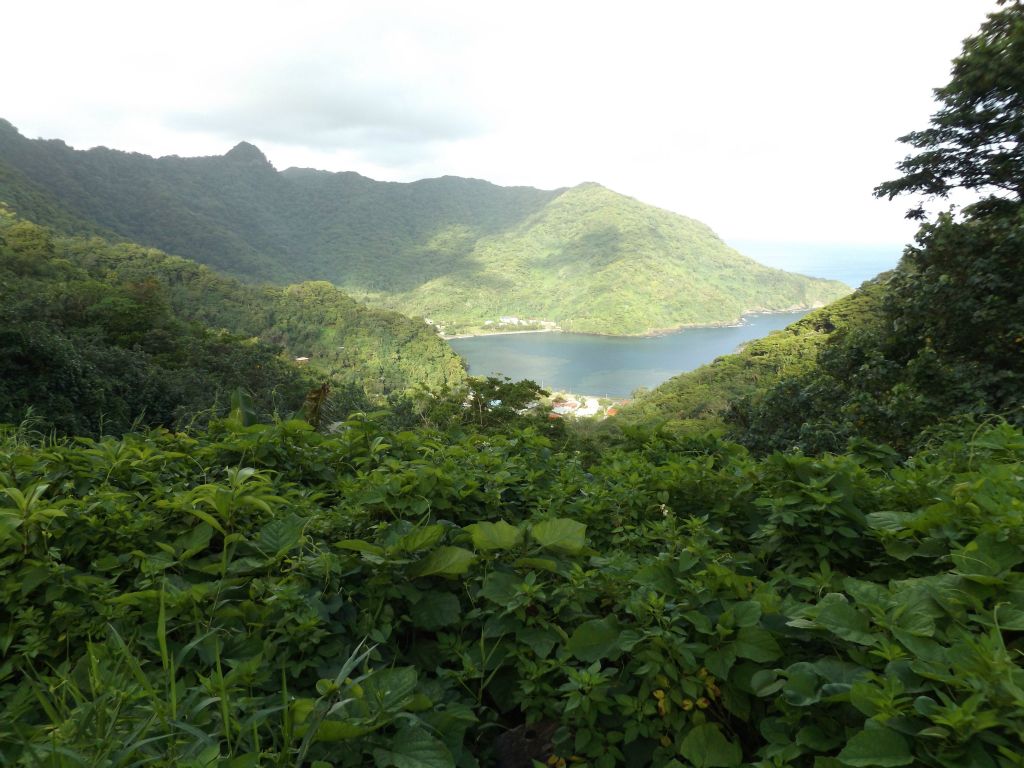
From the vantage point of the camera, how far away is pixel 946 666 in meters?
0.94

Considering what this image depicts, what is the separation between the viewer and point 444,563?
153cm

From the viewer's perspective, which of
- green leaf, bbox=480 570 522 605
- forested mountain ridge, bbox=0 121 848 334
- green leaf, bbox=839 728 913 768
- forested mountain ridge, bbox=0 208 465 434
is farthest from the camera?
forested mountain ridge, bbox=0 121 848 334

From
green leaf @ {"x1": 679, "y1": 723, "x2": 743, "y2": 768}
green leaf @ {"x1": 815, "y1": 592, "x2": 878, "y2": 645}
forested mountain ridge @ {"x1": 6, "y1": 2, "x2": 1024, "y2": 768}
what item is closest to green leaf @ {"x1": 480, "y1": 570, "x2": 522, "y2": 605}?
forested mountain ridge @ {"x1": 6, "y1": 2, "x2": 1024, "y2": 768}

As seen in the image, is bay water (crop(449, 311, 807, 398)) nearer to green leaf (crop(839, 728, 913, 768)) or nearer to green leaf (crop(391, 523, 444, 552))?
green leaf (crop(391, 523, 444, 552))

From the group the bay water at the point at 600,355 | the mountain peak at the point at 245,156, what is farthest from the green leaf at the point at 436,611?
the mountain peak at the point at 245,156

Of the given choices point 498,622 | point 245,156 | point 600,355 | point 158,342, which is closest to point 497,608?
point 498,622

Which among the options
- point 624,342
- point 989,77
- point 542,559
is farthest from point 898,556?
point 624,342

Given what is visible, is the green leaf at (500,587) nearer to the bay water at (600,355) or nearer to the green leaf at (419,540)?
the green leaf at (419,540)

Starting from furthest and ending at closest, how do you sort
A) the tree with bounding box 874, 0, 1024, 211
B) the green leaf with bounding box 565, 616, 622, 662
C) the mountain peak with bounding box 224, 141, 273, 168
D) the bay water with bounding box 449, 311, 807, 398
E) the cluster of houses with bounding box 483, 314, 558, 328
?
the mountain peak with bounding box 224, 141, 273, 168 → the cluster of houses with bounding box 483, 314, 558, 328 → the bay water with bounding box 449, 311, 807, 398 → the tree with bounding box 874, 0, 1024, 211 → the green leaf with bounding box 565, 616, 622, 662

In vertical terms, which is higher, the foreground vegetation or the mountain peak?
the mountain peak

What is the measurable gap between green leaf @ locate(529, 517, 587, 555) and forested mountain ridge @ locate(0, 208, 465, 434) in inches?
83.4

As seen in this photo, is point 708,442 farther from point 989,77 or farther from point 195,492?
point 989,77

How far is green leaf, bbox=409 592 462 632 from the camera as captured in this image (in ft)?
4.90

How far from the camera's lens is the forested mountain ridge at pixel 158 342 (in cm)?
1141
